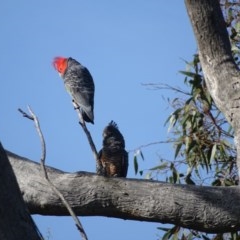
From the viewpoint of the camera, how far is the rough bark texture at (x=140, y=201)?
6.73 feet

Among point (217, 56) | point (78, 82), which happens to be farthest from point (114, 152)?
point (78, 82)

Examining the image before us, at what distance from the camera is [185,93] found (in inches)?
167

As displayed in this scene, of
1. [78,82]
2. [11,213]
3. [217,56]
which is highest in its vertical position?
[78,82]

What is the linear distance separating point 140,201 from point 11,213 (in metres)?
1.09

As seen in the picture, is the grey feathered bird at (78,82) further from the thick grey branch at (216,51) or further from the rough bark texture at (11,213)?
the rough bark texture at (11,213)

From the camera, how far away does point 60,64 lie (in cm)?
520

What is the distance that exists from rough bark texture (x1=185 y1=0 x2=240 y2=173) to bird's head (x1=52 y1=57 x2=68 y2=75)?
2.72 meters

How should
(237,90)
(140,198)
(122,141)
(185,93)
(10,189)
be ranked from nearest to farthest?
1. (10,189)
2. (140,198)
3. (237,90)
4. (122,141)
5. (185,93)

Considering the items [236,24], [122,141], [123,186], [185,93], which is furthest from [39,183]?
[236,24]

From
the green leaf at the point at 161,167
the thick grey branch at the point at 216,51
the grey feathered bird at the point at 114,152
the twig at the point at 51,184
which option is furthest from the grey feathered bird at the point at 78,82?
the twig at the point at 51,184

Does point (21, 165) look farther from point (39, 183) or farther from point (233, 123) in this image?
point (233, 123)

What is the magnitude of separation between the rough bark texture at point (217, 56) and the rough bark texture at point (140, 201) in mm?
383

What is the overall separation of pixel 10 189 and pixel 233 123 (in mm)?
1542

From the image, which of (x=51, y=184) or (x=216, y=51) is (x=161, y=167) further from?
(x=51, y=184)
